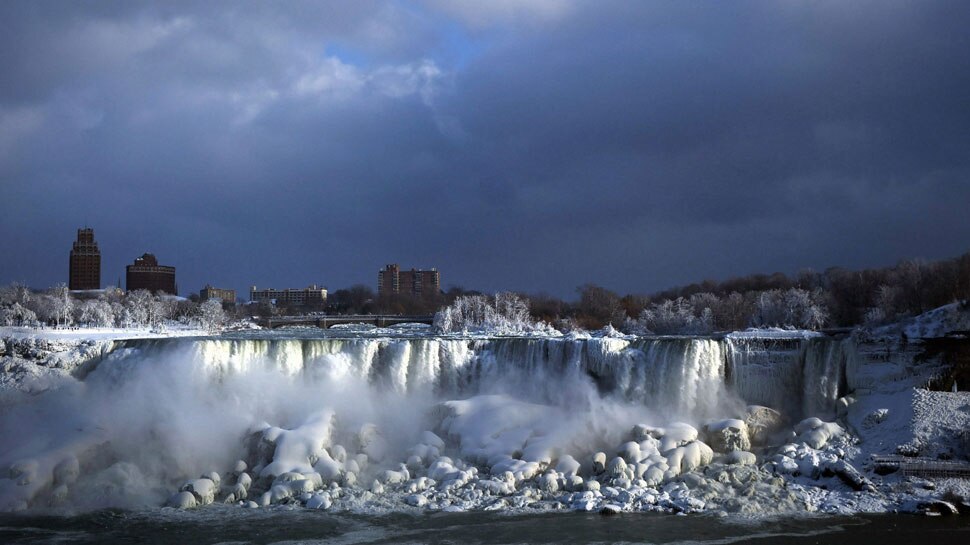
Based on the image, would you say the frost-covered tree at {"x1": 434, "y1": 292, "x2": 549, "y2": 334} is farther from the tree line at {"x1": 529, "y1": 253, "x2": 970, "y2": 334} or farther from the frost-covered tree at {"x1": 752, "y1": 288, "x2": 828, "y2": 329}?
the frost-covered tree at {"x1": 752, "y1": 288, "x2": 828, "y2": 329}

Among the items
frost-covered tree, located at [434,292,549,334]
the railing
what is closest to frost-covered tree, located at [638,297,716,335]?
frost-covered tree, located at [434,292,549,334]

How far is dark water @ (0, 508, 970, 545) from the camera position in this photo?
721 inches

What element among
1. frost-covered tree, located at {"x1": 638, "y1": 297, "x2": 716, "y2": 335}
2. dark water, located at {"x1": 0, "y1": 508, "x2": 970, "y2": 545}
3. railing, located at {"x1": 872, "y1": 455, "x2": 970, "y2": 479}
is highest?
frost-covered tree, located at {"x1": 638, "y1": 297, "x2": 716, "y2": 335}

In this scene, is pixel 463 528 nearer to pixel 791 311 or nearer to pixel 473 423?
pixel 473 423

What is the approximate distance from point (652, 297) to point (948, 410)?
215ft

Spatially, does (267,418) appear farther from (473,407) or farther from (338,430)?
(473,407)

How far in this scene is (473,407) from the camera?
27.7m

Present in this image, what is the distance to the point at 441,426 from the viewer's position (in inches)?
1062

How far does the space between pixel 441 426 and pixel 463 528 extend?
789 centimetres

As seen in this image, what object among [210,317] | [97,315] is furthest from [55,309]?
[210,317]

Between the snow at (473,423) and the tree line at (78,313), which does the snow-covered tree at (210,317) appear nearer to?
the tree line at (78,313)

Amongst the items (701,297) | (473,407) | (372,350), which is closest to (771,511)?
(473,407)

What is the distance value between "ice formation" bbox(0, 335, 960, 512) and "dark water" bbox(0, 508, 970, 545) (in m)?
0.93

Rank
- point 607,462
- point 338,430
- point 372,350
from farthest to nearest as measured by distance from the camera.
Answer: point 372,350 → point 338,430 → point 607,462
